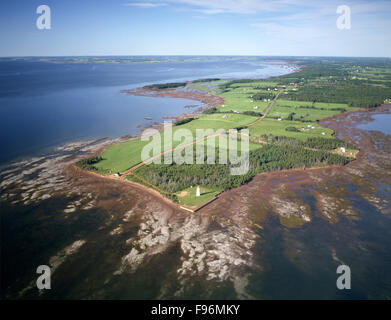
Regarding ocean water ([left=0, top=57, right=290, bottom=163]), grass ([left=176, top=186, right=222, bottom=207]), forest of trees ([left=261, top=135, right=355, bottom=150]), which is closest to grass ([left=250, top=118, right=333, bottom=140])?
forest of trees ([left=261, top=135, right=355, bottom=150])

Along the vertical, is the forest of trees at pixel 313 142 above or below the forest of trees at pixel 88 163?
above

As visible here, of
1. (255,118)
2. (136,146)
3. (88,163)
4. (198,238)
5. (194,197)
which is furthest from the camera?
(255,118)

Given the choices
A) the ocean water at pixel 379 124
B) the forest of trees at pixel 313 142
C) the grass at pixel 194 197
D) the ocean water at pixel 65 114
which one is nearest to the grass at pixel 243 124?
the grass at pixel 194 197

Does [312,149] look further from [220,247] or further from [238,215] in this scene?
[220,247]

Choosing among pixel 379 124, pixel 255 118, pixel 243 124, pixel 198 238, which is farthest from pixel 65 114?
pixel 379 124

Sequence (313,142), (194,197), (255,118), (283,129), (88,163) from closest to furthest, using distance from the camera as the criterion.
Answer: (194,197) → (88,163) → (313,142) → (283,129) → (255,118)

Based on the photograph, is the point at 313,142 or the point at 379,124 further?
the point at 379,124

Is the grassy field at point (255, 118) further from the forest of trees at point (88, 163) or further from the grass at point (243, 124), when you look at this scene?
the forest of trees at point (88, 163)

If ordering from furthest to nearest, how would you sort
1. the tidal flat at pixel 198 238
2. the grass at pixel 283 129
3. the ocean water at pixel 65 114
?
the grass at pixel 283 129 < the ocean water at pixel 65 114 < the tidal flat at pixel 198 238

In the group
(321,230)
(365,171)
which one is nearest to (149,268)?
(321,230)

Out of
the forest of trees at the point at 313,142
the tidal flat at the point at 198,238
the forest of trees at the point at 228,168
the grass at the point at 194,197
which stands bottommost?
the tidal flat at the point at 198,238

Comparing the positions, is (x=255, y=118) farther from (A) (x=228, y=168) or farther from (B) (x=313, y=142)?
(A) (x=228, y=168)

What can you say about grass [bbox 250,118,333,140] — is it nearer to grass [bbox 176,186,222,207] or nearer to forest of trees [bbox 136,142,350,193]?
forest of trees [bbox 136,142,350,193]
